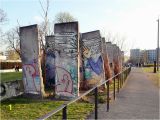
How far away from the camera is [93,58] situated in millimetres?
19812

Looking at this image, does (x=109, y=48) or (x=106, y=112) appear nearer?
(x=106, y=112)

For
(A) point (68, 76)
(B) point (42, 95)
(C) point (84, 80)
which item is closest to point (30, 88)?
(B) point (42, 95)

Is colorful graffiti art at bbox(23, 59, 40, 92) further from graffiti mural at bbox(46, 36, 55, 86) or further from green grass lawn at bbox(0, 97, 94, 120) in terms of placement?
graffiti mural at bbox(46, 36, 55, 86)

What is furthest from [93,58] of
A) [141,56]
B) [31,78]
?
[141,56]

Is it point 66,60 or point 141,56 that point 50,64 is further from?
point 141,56

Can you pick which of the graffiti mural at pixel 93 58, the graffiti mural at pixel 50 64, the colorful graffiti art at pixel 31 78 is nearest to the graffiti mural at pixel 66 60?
the colorful graffiti art at pixel 31 78

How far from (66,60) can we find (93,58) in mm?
4463

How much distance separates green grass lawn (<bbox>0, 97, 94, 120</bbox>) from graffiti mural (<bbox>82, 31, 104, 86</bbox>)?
194 inches

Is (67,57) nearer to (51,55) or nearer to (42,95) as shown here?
(42,95)

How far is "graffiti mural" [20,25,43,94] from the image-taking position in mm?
16047

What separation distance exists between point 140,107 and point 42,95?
522cm

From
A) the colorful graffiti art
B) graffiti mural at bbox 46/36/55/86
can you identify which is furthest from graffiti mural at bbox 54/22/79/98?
graffiti mural at bbox 46/36/55/86

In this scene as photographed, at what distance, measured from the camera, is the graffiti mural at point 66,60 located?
1538 cm

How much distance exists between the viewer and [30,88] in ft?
53.6
